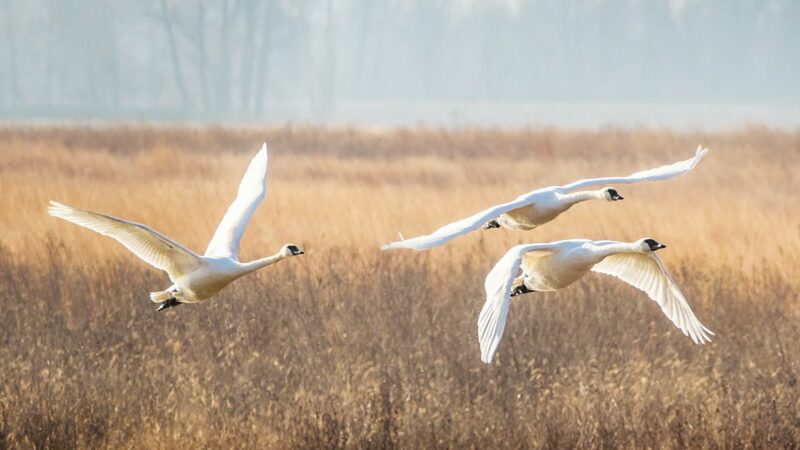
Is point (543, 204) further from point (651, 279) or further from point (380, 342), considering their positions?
point (380, 342)

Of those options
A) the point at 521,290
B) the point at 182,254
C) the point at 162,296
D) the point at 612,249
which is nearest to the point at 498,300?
the point at 521,290

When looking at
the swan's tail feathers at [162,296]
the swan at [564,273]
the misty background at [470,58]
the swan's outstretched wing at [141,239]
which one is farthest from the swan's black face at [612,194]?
the misty background at [470,58]

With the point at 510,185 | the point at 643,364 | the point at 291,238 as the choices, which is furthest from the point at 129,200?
the point at 643,364

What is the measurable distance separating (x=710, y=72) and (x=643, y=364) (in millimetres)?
100548

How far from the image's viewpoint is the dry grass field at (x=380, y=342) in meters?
9.38

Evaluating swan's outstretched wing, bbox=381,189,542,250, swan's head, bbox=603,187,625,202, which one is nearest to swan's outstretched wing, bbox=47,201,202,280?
swan's outstretched wing, bbox=381,189,542,250

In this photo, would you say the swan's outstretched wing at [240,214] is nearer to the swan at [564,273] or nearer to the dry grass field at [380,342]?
the dry grass field at [380,342]

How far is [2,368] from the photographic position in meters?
9.88

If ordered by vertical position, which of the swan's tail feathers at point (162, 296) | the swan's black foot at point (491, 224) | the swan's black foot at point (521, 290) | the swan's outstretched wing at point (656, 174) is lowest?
the swan's tail feathers at point (162, 296)

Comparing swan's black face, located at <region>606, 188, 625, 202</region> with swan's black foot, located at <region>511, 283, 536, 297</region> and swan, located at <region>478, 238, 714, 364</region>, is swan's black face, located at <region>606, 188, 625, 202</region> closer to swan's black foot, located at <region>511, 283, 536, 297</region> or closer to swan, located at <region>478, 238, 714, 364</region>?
swan, located at <region>478, 238, 714, 364</region>

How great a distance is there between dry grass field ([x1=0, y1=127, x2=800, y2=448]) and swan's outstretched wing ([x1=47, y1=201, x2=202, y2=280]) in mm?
1397

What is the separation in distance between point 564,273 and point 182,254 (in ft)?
7.04

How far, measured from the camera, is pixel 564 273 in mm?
7504

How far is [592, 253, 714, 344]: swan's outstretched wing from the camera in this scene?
28.2ft
